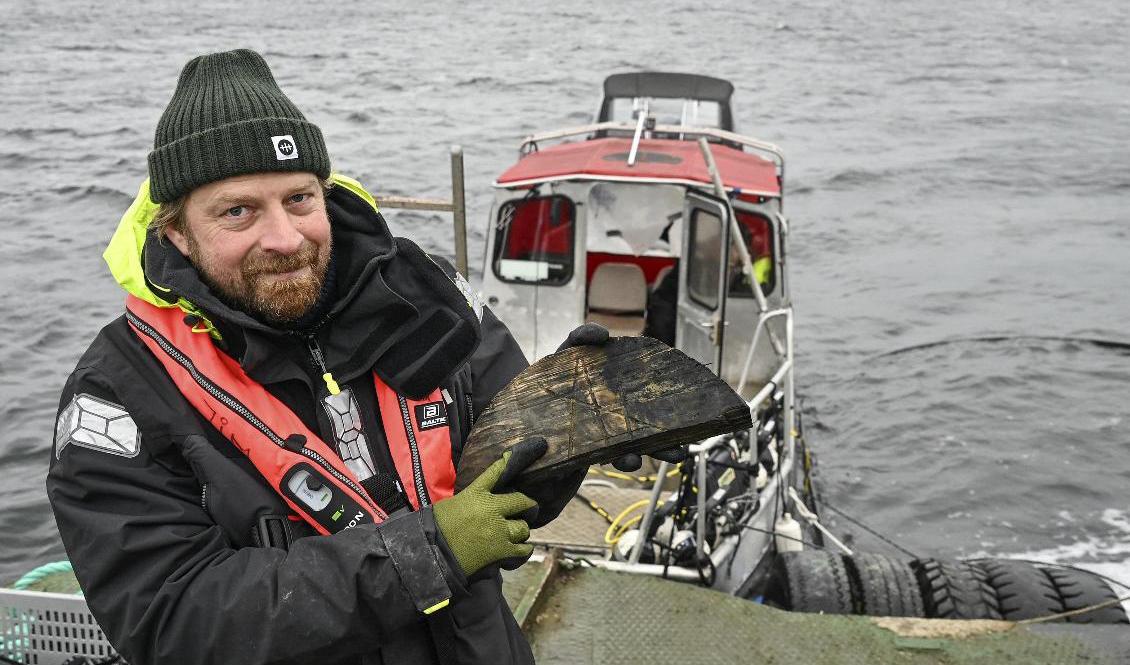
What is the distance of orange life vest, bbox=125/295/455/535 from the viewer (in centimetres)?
206

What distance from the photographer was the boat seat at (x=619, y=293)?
9.80 metres

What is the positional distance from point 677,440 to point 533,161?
7339 mm

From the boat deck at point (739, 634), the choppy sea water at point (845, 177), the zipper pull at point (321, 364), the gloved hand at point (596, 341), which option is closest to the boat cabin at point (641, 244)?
the choppy sea water at point (845, 177)

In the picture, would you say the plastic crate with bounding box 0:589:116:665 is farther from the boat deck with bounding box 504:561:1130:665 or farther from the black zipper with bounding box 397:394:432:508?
the black zipper with bounding box 397:394:432:508

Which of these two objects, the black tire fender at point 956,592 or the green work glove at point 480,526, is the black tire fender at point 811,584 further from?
the green work glove at point 480,526

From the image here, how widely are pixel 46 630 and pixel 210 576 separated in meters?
2.75

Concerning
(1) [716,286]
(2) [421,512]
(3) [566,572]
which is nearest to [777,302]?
(1) [716,286]

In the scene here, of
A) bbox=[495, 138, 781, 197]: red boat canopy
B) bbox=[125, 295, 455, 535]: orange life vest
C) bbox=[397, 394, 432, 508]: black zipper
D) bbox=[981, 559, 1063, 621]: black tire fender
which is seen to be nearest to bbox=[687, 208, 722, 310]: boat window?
bbox=[495, 138, 781, 197]: red boat canopy

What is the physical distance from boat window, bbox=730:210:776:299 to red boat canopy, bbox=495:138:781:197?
31 centimetres

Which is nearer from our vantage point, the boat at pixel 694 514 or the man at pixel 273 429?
the man at pixel 273 429

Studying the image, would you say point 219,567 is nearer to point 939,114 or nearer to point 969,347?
point 969,347

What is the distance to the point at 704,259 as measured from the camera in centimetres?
889

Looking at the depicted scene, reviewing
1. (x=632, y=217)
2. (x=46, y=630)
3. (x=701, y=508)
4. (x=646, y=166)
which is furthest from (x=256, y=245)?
(x=632, y=217)

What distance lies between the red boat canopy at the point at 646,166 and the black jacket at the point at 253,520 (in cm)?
619
